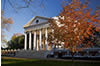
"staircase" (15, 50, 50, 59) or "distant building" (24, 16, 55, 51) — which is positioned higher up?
"distant building" (24, 16, 55, 51)

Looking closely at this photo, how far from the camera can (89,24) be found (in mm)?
11766

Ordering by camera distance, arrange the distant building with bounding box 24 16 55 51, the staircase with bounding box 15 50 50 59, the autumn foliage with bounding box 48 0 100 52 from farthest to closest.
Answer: the distant building with bounding box 24 16 55 51
the staircase with bounding box 15 50 50 59
the autumn foliage with bounding box 48 0 100 52

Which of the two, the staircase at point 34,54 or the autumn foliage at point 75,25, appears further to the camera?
the staircase at point 34,54

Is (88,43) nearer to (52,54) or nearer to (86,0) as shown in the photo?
(86,0)

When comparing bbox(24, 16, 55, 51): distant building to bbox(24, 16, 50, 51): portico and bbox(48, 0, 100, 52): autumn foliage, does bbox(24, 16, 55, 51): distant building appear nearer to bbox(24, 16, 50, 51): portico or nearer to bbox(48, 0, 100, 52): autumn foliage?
bbox(24, 16, 50, 51): portico

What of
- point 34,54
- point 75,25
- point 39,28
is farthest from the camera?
point 39,28

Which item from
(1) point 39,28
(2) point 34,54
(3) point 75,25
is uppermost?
(1) point 39,28

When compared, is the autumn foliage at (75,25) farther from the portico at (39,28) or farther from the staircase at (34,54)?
the portico at (39,28)

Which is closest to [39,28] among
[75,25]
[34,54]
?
[34,54]

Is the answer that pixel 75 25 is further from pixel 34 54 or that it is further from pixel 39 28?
pixel 39 28

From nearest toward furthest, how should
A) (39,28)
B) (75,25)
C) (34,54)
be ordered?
1. (75,25)
2. (34,54)
3. (39,28)

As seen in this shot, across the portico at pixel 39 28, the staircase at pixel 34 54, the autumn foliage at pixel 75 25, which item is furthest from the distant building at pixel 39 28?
the autumn foliage at pixel 75 25

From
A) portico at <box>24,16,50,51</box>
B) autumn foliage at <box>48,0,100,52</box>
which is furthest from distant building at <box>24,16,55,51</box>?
autumn foliage at <box>48,0,100,52</box>

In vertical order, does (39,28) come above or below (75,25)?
above
